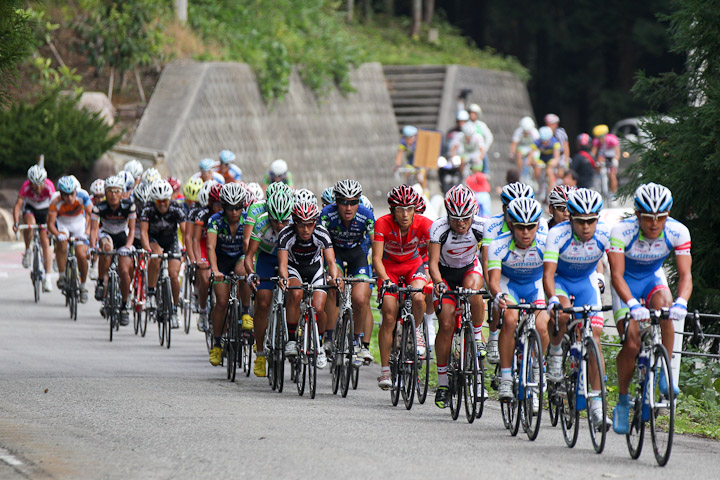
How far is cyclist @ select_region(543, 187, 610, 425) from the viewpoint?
956 cm

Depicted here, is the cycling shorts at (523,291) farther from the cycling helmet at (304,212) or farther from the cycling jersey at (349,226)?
the cycling jersey at (349,226)

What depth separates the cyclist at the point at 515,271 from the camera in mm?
10039

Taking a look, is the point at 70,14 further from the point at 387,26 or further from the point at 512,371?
the point at 512,371

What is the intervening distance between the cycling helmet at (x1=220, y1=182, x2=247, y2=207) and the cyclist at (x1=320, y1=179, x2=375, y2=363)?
119 cm

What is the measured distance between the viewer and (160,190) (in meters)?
16.3

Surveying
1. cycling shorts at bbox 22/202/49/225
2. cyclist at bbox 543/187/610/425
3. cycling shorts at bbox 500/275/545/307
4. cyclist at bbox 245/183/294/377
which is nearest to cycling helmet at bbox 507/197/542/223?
cyclist at bbox 543/187/610/425

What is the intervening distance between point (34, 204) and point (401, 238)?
10.2 m

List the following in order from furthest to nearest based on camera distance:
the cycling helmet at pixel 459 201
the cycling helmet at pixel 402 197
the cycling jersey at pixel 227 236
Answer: the cycling jersey at pixel 227 236 < the cycling helmet at pixel 402 197 < the cycling helmet at pixel 459 201

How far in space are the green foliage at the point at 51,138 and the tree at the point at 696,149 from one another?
641 inches

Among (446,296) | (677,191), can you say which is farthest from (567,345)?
(677,191)

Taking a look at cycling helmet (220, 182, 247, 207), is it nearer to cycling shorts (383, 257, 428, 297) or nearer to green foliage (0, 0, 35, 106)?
cycling shorts (383, 257, 428, 297)

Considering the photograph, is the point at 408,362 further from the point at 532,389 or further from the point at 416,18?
the point at 416,18

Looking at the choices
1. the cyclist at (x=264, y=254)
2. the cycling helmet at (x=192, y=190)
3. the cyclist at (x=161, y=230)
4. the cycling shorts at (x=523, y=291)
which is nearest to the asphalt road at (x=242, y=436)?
the cyclist at (x=264, y=254)

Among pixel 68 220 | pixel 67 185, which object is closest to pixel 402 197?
pixel 67 185
